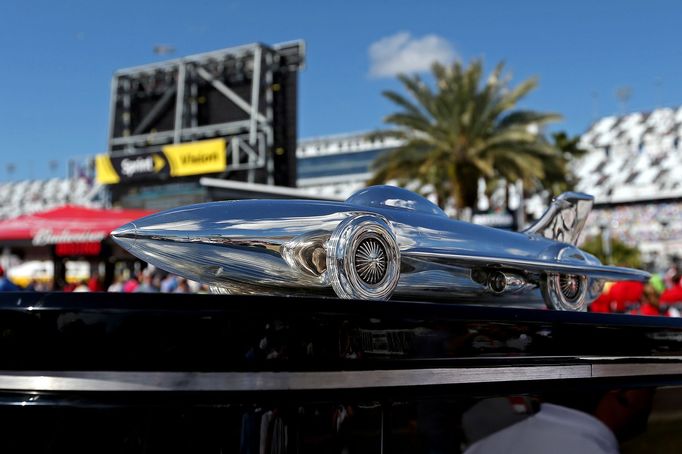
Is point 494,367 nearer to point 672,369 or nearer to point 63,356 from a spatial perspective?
point 672,369

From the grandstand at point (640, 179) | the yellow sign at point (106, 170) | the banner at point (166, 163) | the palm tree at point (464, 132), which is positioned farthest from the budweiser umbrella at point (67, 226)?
the grandstand at point (640, 179)

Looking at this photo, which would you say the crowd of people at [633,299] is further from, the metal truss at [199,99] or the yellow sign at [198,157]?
the yellow sign at [198,157]

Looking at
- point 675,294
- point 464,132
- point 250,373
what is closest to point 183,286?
point 675,294

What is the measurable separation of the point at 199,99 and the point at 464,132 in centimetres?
1664

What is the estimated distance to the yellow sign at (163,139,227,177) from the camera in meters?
30.7

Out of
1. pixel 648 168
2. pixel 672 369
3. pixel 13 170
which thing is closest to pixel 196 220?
pixel 672 369

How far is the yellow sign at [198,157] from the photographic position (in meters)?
30.7

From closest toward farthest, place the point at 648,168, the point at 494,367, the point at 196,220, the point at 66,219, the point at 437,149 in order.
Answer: the point at 494,367 < the point at 196,220 < the point at 66,219 < the point at 437,149 < the point at 648,168

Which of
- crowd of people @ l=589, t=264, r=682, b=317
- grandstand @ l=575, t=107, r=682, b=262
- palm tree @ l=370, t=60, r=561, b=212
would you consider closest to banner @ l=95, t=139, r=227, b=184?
palm tree @ l=370, t=60, r=561, b=212

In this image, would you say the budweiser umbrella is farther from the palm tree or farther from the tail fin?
the tail fin

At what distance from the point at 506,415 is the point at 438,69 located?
63.0 ft

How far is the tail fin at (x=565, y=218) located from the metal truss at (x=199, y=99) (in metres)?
27.7

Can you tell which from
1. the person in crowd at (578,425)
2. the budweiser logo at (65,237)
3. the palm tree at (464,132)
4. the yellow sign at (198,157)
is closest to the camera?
the person in crowd at (578,425)

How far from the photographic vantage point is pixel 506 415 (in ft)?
4.39
